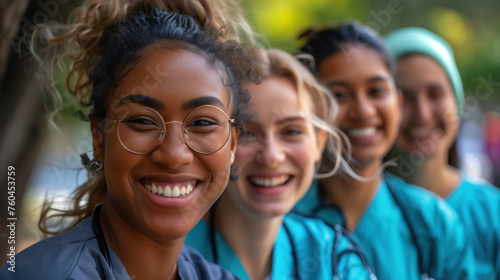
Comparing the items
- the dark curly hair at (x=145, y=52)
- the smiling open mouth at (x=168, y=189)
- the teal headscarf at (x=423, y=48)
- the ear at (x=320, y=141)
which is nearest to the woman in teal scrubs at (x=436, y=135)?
the teal headscarf at (x=423, y=48)

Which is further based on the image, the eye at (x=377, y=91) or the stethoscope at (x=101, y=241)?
the eye at (x=377, y=91)

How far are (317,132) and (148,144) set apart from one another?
874 millimetres

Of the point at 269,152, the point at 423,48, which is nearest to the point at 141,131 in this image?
the point at 269,152

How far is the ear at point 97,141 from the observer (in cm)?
131

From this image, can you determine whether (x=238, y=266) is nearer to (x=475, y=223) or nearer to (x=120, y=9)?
(x=120, y=9)

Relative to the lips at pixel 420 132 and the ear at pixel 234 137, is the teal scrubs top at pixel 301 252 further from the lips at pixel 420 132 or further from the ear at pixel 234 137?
the lips at pixel 420 132

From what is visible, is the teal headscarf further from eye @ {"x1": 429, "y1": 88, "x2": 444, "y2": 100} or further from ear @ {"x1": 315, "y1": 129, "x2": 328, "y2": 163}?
ear @ {"x1": 315, "y1": 129, "x2": 328, "y2": 163}

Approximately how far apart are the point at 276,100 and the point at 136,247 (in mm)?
708

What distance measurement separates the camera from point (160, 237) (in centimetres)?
125

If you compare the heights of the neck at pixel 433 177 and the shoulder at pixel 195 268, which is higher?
the shoulder at pixel 195 268

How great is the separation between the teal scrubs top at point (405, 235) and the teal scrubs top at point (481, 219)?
234mm

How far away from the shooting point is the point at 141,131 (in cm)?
122

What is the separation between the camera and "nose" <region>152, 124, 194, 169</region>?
47.3 inches

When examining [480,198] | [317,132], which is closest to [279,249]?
[317,132]
